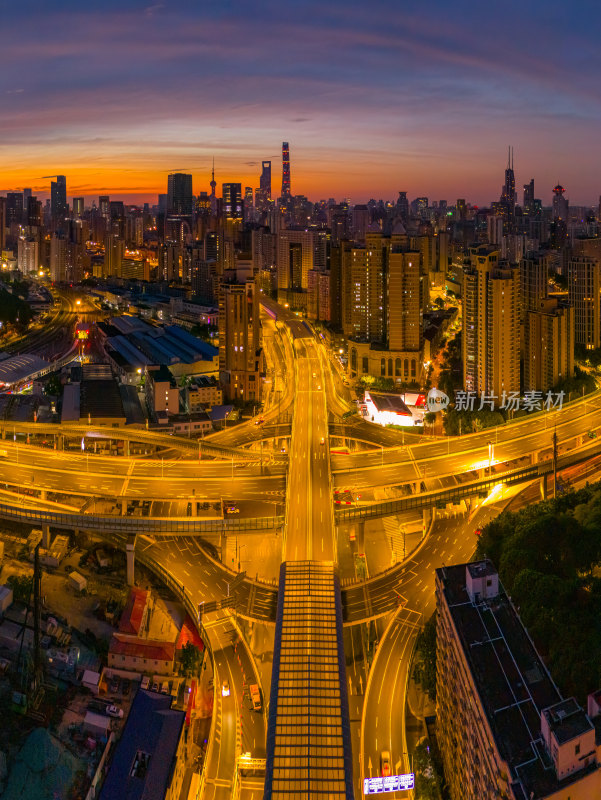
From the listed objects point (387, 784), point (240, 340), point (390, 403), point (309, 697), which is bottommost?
point (387, 784)

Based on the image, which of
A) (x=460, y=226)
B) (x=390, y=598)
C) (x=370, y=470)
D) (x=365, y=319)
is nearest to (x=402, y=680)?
(x=390, y=598)

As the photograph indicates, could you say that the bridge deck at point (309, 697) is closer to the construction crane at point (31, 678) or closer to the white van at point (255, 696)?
the white van at point (255, 696)

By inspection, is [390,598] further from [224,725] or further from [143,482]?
[143,482]

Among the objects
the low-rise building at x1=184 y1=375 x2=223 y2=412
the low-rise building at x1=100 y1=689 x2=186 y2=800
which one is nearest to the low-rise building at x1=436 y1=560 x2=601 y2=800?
the low-rise building at x1=100 y1=689 x2=186 y2=800

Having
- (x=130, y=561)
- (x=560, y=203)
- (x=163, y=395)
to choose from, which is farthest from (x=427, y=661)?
(x=560, y=203)

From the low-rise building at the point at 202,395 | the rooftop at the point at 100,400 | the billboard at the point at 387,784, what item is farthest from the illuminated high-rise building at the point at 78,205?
the billboard at the point at 387,784

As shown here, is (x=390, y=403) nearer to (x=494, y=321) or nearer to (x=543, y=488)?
(x=494, y=321)

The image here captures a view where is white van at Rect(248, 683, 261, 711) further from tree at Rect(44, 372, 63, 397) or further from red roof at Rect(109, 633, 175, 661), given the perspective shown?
tree at Rect(44, 372, 63, 397)
